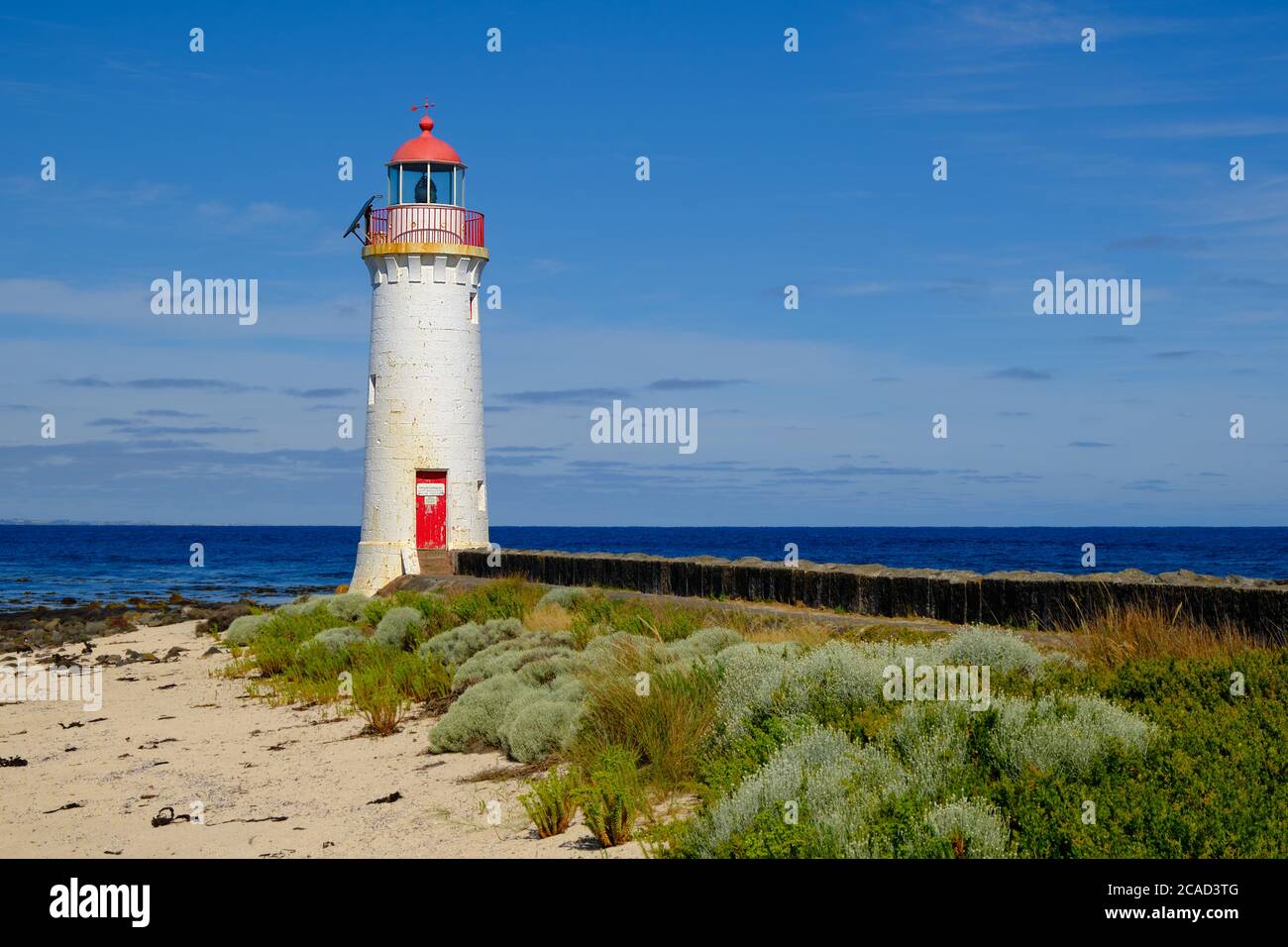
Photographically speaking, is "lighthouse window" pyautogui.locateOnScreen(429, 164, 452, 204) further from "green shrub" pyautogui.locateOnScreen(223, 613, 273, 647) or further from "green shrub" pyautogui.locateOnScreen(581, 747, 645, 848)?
"green shrub" pyautogui.locateOnScreen(581, 747, 645, 848)

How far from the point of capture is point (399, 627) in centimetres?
1767

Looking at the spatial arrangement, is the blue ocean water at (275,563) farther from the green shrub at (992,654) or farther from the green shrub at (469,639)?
the green shrub at (992,654)

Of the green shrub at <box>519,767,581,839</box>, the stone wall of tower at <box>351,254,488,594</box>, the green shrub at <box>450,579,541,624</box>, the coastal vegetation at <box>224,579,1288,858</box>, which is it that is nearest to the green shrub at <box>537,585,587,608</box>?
the green shrub at <box>450,579,541,624</box>

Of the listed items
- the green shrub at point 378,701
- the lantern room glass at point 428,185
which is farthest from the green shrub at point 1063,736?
the lantern room glass at point 428,185

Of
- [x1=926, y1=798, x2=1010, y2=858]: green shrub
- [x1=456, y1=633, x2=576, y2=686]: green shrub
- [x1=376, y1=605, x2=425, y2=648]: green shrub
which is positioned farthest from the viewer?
[x1=376, y1=605, x2=425, y2=648]: green shrub

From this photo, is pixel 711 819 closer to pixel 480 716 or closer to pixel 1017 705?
pixel 1017 705

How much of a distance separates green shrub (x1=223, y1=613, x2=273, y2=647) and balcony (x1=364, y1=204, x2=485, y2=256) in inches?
305

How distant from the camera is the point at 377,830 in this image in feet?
29.2

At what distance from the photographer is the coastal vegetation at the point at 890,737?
6223 mm

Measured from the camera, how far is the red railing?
80.4 ft

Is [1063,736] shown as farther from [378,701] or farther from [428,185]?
[428,185]

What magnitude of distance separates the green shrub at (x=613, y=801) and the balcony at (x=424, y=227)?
1779 centimetres

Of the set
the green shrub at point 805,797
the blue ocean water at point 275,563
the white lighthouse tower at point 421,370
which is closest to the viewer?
the green shrub at point 805,797
